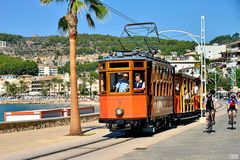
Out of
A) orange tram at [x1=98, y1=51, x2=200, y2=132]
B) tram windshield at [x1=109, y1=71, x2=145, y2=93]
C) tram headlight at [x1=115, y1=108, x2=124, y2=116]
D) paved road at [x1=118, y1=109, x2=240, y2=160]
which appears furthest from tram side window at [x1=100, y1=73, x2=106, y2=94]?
paved road at [x1=118, y1=109, x2=240, y2=160]

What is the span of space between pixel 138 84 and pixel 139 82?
93 mm

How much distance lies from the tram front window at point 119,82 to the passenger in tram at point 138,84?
355 millimetres

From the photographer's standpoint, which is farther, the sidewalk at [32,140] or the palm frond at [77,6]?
the palm frond at [77,6]

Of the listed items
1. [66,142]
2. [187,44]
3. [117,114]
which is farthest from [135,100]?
[187,44]

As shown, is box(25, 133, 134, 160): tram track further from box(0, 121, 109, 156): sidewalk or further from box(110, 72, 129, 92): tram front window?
box(110, 72, 129, 92): tram front window

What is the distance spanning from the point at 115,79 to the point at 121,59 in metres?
0.92

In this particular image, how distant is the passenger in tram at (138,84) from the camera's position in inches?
885

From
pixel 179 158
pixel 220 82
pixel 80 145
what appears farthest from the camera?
pixel 220 82

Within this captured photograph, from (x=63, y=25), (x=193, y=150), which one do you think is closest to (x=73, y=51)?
(x=63, y=25)

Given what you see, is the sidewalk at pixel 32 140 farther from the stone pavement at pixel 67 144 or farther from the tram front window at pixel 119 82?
the tram front window at pixel 119 82

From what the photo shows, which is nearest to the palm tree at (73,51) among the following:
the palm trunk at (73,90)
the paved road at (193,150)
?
the palm trunk at (73,90)

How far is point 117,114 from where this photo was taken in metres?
22.3

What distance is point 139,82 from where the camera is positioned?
22.5 m

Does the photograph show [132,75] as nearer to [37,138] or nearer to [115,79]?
[115,79]
